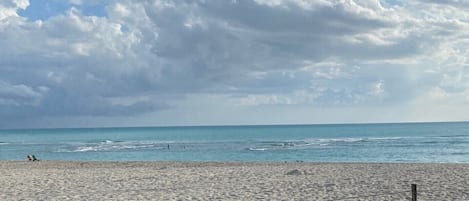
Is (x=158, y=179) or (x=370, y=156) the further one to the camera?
(x=370, y=156)

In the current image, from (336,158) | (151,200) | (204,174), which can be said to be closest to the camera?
(151,200)

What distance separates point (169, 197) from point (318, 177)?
5.95 metres

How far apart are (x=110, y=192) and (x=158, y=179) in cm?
328

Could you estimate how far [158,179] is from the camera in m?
18.0

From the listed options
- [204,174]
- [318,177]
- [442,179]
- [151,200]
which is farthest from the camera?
[204,174]

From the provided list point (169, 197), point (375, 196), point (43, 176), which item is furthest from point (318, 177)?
point (43, 176)

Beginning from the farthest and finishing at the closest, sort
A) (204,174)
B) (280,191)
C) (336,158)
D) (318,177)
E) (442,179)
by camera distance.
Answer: (336,158) < (204,174) < (318,177) < (442,179) < (280,191)

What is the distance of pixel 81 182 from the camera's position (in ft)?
57.7

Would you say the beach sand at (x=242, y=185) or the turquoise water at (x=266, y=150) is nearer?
the beach sand at (x=242, y=185)

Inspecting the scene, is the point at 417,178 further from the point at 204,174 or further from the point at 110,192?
the point at 110,192

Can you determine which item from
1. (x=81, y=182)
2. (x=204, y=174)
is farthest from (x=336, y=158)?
(x=81, y=182)

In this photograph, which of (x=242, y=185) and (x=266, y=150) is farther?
(x=266, y=150)

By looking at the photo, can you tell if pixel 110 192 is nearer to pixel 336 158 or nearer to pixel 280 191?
pixel 280 191

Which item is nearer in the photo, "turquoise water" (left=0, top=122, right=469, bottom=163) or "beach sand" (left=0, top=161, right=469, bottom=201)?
"beach sand" (left=0, top=161, right=469, bottom=201)
